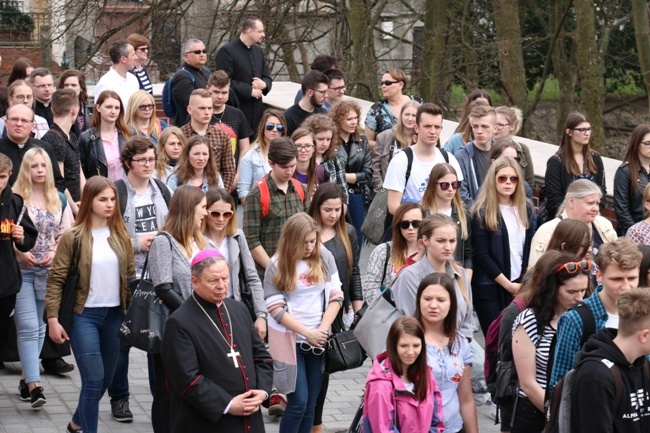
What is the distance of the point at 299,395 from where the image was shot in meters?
7.77

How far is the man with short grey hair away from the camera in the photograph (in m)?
12.6

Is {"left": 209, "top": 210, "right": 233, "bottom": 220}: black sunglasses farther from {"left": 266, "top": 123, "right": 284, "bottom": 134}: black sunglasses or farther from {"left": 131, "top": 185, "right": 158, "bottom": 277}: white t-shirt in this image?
{"left": 266, "top": 123, "right": 284, "bottom": 134}: black sunglasses

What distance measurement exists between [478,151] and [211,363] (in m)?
4.49

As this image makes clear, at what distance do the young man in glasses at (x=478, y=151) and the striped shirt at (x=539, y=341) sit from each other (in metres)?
3.56

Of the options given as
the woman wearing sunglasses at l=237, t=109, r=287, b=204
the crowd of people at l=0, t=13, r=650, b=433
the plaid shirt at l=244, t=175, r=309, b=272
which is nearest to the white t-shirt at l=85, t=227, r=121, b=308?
the crowd of people at l=0, t=13, r=650, b=433

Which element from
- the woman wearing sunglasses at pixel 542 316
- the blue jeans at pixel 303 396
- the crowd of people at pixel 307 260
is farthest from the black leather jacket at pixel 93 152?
the woman wearing sunglasses at pixel 542 316

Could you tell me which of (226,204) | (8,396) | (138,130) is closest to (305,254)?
(226,204)

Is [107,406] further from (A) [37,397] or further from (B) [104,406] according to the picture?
(A) [37,397]

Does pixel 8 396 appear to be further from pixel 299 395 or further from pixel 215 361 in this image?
pixel 215 361

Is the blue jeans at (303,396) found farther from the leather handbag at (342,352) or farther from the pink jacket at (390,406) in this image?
the pink jacket at (390,406)

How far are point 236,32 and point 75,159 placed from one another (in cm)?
1085

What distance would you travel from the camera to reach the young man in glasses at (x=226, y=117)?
11.5m

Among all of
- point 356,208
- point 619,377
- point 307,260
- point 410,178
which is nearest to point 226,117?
point 356,208

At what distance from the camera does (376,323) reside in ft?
25.0
